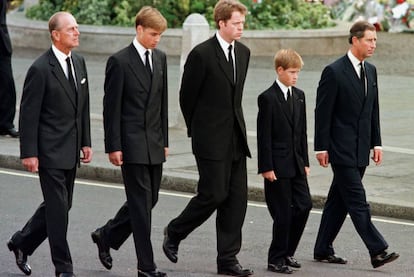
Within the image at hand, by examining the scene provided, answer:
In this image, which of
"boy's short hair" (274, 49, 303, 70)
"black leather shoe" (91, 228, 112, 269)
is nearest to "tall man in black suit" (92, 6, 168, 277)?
"black leather shoe" (91, 228, 112, 269)

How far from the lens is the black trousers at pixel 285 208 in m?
8.77

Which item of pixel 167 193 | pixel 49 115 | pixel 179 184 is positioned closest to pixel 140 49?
pixel 49 115

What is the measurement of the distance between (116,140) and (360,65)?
1.87 meters

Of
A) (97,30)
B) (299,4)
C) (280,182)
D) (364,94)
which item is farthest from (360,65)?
(299,4)

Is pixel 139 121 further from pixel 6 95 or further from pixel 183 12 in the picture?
pixel 183 12

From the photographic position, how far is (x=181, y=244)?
9727 mm

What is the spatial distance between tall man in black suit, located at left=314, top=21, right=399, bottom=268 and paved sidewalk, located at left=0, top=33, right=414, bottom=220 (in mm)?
2164

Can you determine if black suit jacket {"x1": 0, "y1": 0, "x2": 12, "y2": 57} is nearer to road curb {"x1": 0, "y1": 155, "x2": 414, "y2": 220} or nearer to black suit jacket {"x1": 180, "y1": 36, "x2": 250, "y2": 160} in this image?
road curb {"x1": 0, "y1": 155, "x2": 414, "y2": 220}

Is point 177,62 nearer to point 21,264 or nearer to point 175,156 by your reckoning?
point 175,156

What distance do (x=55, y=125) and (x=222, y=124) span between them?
114cm

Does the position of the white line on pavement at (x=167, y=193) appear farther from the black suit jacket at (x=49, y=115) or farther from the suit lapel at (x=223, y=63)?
the black suit jacket at (x=49, y=115)

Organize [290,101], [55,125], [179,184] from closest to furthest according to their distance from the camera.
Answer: [55,125], [290,101], [179,184]

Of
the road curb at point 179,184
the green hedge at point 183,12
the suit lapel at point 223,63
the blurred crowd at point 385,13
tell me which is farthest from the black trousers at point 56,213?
the blurred crowd at point 385,13

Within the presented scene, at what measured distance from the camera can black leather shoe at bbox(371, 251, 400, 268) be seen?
878 cm
